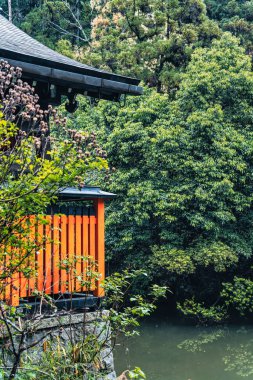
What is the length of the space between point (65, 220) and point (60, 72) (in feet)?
4.30

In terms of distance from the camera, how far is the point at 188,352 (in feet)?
35.8

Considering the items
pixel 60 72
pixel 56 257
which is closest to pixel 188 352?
pixel 56 257

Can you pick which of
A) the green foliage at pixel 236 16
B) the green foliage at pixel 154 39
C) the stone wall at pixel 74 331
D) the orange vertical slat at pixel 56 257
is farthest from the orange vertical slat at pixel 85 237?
the green foliage at pixel 236 16

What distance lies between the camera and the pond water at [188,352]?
31.4 feet

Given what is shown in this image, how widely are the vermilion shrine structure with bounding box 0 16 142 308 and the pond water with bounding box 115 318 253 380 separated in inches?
148

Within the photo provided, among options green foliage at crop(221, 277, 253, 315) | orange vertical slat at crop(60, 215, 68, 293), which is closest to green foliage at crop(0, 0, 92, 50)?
green foliage at crop(221, 277, 253, 315)

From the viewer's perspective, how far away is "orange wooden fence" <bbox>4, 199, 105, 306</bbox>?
431 cm

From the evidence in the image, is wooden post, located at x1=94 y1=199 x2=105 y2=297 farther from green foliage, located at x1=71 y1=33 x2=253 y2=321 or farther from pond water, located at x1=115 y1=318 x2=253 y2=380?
green foliage, located at x1=71 y1=33 x2=253 y2=321

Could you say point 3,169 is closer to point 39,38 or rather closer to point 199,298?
point 199,298

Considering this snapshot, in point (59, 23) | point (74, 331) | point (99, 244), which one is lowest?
point (74, 331)

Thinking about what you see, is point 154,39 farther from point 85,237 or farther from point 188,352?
point 85,237

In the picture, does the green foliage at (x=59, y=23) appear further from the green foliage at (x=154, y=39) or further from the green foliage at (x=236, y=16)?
the green foliage at (x=236, y=16)

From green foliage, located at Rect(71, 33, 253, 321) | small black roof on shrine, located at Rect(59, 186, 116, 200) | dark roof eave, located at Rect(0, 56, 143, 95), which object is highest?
dark roof eave, located at Rect(0, 56, 143, 95)

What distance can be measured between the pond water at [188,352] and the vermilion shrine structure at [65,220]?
12.3 ft
